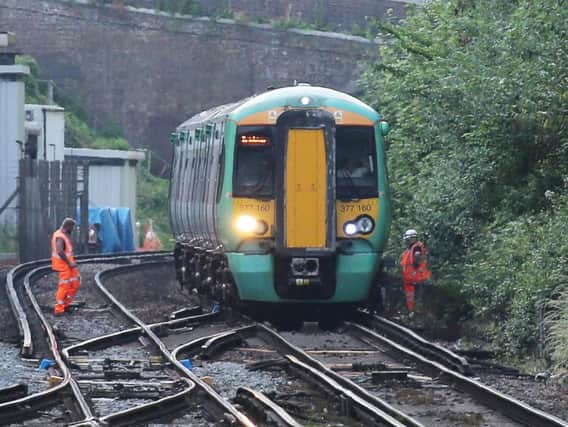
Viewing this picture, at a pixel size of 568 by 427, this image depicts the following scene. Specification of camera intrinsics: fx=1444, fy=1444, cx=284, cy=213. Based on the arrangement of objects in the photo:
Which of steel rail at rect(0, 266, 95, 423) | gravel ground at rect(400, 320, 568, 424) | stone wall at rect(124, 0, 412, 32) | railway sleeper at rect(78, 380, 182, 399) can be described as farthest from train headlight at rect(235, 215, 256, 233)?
stone wall at rect(124, 0, 412, 32)

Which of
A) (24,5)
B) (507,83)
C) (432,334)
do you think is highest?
(24,5)

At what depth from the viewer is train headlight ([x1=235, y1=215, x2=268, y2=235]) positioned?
55.1ft

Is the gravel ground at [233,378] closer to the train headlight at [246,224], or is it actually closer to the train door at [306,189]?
the train door at [306,189]

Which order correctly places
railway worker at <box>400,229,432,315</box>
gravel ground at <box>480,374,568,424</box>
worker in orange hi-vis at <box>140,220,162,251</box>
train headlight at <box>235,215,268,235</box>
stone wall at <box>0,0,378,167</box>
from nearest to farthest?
gravel ground at <box>480,374,568,424</box>
train headlight at <box>235,215,268,235</box>
railway worker at <box>400,229,432,315</box>
worker in orange hi-vis at <box>140,220,162,251</box>
stone wall at <box>0,0,378,167</box>

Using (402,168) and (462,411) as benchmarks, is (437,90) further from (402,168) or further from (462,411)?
(462,411)

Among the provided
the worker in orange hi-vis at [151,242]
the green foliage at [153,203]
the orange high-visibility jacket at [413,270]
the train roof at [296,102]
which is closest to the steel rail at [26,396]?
the train roof at [296,102]

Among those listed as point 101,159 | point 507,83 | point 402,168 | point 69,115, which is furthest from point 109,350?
point 69,115

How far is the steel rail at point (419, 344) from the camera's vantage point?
44.0 feet

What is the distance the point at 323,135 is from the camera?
16672 mm

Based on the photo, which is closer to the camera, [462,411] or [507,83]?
[462,411]

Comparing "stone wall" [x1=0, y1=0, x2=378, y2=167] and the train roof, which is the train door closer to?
the train roof

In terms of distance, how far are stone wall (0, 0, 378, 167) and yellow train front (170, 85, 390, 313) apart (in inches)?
1387

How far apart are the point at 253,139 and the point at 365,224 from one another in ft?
5.42

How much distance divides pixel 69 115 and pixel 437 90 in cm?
3454
